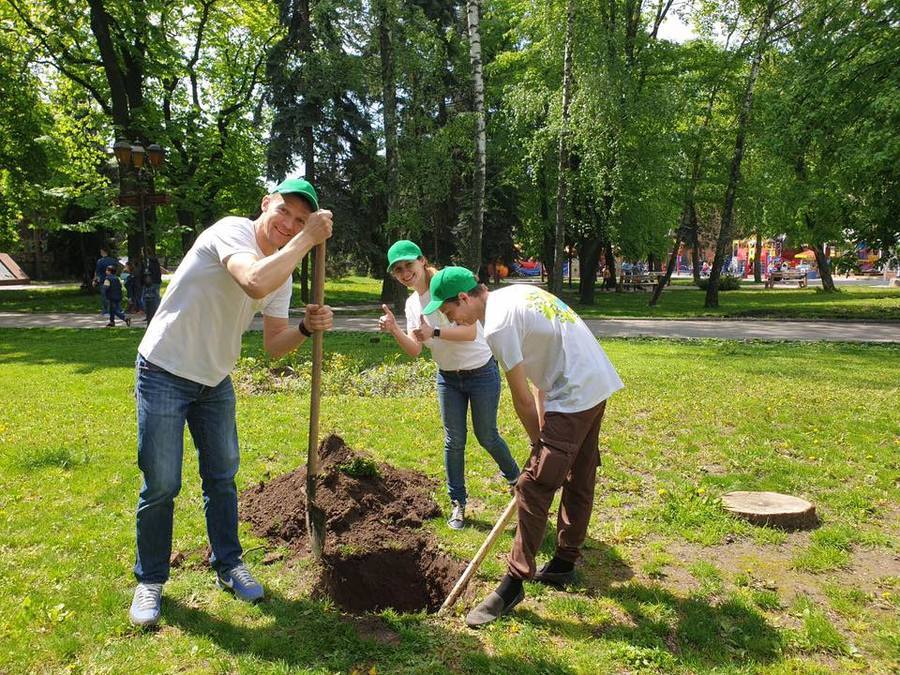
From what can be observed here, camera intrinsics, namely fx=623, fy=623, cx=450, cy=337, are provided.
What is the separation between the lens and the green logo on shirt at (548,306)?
3270 mm

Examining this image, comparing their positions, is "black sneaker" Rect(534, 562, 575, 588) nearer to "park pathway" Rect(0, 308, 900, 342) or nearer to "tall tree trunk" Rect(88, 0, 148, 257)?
"park pathway" Rect(0, 308, 900, 342)

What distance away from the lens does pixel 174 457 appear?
3.06m

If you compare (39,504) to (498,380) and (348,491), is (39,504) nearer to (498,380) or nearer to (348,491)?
(348,491)

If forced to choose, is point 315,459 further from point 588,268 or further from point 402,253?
point 588,268

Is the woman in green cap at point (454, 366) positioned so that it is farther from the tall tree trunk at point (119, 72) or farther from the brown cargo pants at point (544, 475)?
the tall tree trunk at point (119, 72)

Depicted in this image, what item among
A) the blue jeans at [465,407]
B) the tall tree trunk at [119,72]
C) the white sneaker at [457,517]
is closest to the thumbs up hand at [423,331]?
the blue jeans at [465,407]

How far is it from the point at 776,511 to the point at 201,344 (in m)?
4.03

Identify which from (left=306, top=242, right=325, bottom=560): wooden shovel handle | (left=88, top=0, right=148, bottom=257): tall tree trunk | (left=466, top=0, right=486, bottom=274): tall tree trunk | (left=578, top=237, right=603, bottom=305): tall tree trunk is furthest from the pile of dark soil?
(left=578, top=237, right=603, bottom=305): tall tree trunk

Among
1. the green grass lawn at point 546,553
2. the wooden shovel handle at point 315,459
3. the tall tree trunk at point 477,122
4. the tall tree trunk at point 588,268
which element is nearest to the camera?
the green grass lawn at point 546,553

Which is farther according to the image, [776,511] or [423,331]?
[776,511]

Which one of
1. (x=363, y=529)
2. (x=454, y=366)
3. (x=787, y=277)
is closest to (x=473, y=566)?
(x=363, y=529)

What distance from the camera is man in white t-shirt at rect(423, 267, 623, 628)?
321cm

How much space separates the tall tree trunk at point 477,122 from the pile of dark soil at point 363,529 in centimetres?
1093

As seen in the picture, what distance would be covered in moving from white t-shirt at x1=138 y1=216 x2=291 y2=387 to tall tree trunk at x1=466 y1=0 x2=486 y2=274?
12505mm
